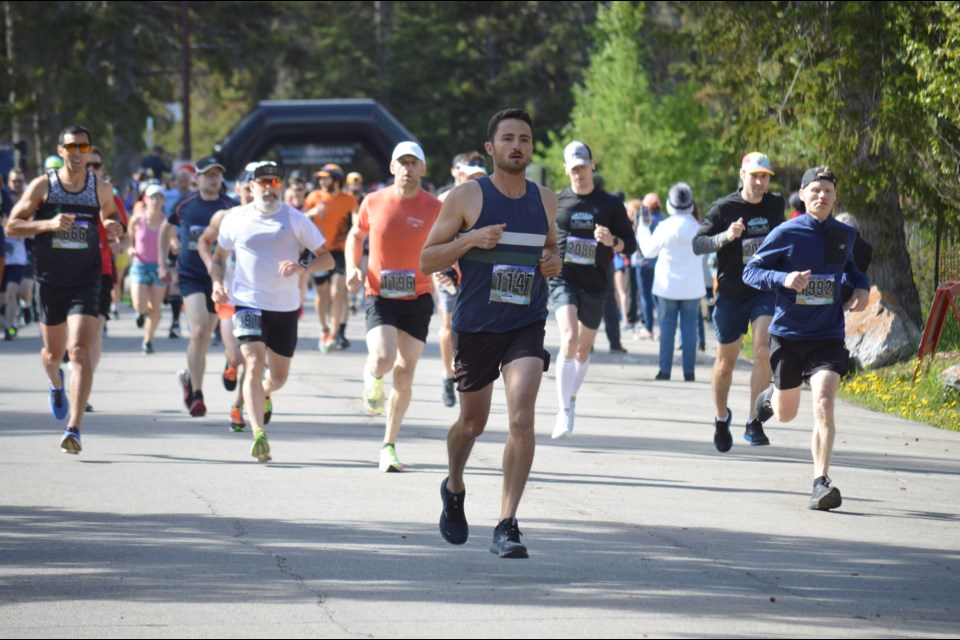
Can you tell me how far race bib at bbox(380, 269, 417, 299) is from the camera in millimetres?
10750

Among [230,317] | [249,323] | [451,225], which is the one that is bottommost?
[230,317]

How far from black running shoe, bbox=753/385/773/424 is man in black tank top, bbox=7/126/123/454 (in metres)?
4.61

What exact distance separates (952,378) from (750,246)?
3.50m

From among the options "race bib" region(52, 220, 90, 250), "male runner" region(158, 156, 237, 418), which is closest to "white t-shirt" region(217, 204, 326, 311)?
"race bib" region(52, 220, 90, 250)

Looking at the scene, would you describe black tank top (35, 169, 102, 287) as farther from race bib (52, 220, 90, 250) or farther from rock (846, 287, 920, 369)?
rock (846, 287, 920, 369)

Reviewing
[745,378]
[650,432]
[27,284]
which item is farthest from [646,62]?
[650,432]

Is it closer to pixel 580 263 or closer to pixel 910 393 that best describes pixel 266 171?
pixel 580 263

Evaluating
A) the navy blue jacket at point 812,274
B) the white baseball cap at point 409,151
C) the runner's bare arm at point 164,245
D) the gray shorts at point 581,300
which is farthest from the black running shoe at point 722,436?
the runner's bare arm at point 164,245

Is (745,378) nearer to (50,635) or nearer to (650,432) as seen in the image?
(650,432)

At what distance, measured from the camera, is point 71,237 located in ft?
36.2

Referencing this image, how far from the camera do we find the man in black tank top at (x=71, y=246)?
35.7 feet

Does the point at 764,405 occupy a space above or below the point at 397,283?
below

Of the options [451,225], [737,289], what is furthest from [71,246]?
[737,289]

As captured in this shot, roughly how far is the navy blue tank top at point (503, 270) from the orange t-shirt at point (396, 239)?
315 centimetres
